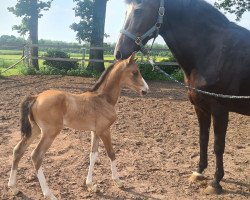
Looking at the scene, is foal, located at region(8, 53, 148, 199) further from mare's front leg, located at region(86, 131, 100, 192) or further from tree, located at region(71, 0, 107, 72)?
tree, located at region(71, 0, 107, 72)

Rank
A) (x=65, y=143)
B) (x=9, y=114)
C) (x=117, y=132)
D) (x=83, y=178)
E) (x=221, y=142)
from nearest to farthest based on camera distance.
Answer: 1. (x=221, y=142)
2. (x=83, y=178)
3. (x=65, y=143)
4. (x=117, y=132)
5. (x=9, y=114)

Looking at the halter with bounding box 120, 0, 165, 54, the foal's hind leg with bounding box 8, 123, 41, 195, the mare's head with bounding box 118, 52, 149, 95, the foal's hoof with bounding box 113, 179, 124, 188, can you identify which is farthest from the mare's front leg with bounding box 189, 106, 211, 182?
the foal's hind leg with bounding box 8, 123, 41, 195

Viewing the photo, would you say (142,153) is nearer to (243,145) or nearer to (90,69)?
(243,145)

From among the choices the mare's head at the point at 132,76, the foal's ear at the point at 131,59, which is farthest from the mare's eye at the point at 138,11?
the mare's head at the point at 132,76

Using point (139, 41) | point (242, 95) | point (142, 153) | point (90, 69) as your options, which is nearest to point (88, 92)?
point (139, 41)

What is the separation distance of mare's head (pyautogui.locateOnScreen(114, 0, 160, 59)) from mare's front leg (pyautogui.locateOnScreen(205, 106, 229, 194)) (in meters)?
1.30

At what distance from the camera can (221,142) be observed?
4.24m

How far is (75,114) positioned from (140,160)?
1.57m

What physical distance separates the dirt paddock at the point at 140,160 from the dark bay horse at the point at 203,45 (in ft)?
1.89

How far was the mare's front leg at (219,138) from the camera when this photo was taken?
409cm

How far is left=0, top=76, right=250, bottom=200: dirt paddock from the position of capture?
166 inches

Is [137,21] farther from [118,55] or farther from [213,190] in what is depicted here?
[213,190]

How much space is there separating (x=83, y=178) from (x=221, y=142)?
1.89 meters

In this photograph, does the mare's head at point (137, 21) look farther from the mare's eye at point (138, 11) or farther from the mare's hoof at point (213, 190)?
the mare's hoof at point (213, 190)
